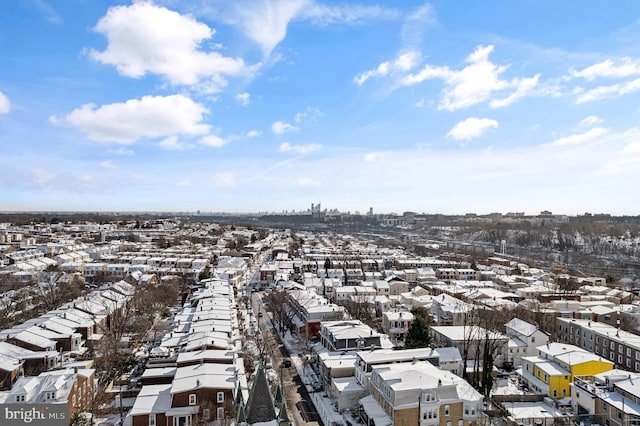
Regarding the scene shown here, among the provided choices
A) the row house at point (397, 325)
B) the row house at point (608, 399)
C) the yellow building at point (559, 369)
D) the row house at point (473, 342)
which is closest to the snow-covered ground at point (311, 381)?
the row house at point (397, 325)

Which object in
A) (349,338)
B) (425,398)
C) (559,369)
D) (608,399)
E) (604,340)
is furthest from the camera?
(604,340)

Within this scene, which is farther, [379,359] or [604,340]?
[604,340]

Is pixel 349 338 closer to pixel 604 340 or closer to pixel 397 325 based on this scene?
pixel 397 325

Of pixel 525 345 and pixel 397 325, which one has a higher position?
pixel 525 345

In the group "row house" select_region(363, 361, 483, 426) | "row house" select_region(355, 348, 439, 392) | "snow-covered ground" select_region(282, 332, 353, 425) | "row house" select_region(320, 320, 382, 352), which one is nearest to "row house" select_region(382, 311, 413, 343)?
"row house" select_region(320, 320, 382, 352)

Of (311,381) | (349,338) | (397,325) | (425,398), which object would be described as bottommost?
(311,381)

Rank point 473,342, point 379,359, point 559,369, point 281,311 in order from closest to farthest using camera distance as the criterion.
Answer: point 379,359 → point 559,369 → point 473,342 → point 281,311

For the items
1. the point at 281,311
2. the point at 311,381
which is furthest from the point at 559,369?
the point at 281,311

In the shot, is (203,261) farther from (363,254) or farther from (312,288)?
(363,254)

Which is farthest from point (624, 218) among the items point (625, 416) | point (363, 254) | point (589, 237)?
point (625, 416)
